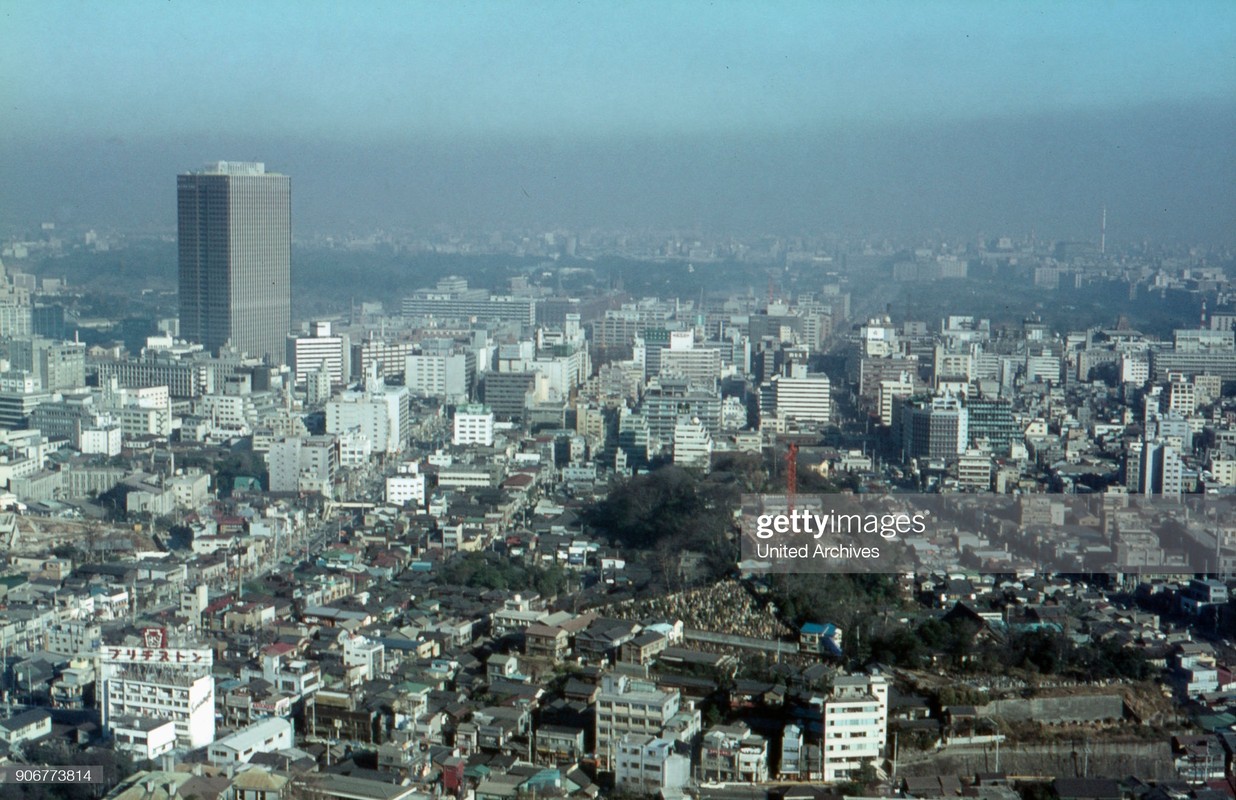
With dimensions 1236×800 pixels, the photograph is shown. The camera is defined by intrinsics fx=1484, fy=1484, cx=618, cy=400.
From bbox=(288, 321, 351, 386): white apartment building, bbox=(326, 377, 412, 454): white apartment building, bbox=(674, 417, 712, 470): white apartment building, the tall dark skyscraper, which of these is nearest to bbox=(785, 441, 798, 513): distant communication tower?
bbox=(674, 417, 712, 470): white apartment building

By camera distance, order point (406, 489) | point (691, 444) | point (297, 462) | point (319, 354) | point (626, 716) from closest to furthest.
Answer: point (626, 716), point (406, 489), point (297, 462), point (691, 444), point (319, 354)

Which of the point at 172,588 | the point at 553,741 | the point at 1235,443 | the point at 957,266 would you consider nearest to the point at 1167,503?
the point at 1235,443

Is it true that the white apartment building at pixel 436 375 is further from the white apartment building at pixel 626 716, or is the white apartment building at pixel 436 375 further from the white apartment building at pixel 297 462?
the white apartment building at pixel 626 716

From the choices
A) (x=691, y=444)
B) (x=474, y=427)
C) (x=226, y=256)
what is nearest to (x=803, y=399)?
(x=691, y=444)

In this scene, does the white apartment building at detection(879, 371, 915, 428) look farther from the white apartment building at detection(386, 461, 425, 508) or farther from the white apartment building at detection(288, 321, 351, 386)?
the white apartment building at detection(288, 321, 351, 386)

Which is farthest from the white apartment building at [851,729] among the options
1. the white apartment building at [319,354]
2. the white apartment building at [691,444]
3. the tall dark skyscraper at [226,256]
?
the tall dark skyscraper at [226,256]

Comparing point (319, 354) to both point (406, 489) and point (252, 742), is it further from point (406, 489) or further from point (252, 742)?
point (252, 742)
